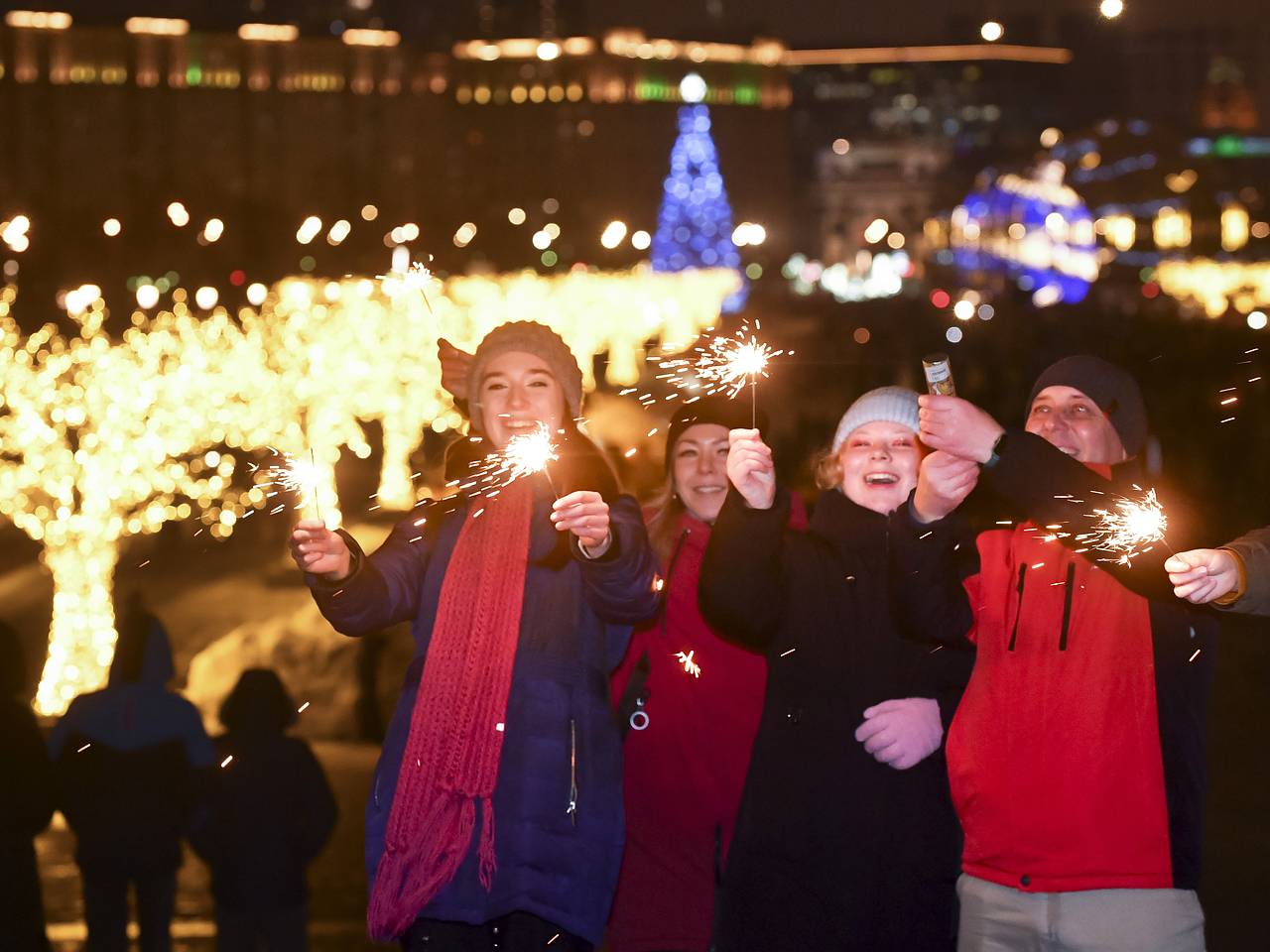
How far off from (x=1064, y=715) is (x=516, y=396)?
4.80ft

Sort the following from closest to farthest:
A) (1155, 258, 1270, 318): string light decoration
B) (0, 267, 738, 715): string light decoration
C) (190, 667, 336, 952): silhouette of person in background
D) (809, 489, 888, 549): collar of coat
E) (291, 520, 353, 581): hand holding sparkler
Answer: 1. (291, 520, 353, 581): hand holding sparkler
2. (809, 489, 888, 549): collar of coat
3. (190, 667, 336, 952): silhouette of person in background
4. (0, 267, 738, 715): string light decoration
5. (1155, 258, 1270, 318): string light decoration

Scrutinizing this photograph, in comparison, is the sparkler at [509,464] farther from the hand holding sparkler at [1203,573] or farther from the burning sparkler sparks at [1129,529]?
the hand holding sparkler at [1203,573]

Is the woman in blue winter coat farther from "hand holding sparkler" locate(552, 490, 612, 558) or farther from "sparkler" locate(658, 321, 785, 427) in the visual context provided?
"sparkler" locate(658, 321, 785, 427)

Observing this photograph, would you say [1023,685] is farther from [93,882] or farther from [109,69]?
[109,69]

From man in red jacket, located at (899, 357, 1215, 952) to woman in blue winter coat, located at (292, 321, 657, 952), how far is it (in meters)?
0.71

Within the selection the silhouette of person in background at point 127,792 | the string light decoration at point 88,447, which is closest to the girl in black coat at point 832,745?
the silhouette of person in background at point 127,792

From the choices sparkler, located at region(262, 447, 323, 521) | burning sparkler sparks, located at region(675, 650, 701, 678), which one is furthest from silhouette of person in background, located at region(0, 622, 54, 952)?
burning sparkler sparks, located at region(675, 650, 701, 678)

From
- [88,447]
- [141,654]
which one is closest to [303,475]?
[141,654]

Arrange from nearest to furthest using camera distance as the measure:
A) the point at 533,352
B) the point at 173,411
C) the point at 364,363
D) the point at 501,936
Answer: the point at 501,936, the point at 533,352, the point at 173,411, the point at 364,363

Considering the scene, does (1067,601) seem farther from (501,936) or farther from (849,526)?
(501,936)

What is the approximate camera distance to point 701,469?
5.00 meters

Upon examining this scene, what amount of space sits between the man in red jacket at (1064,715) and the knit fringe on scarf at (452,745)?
0.90 meters

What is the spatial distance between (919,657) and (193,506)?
19930 mm

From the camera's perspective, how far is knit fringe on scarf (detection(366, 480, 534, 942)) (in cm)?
410
